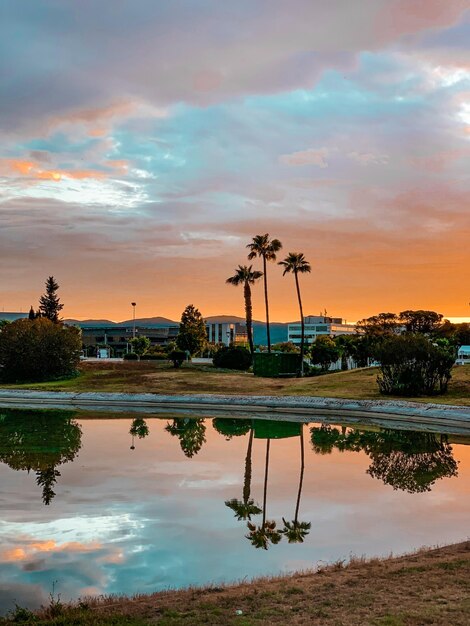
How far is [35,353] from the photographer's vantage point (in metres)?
51.5

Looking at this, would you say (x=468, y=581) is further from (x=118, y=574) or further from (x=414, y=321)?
(x=414, y=321)

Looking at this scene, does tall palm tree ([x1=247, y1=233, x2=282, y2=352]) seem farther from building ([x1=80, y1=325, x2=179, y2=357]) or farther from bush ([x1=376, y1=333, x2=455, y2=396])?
building ([x1=80, y1=325, x2=179, y2=357])

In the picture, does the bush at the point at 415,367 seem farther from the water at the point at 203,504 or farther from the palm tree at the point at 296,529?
the palm tree at the point at 296,529

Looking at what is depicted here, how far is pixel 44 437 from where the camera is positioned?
81.2 feet

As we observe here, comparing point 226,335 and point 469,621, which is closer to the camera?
point 469,621

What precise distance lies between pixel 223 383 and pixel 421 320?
8734cm

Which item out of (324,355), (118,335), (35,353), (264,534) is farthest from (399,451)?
(118,335)

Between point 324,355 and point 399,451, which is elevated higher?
point 324,355

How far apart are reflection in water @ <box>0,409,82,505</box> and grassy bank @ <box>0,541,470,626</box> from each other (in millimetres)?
7106

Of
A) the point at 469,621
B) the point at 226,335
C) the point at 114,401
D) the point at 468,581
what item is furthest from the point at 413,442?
the point at 226,335

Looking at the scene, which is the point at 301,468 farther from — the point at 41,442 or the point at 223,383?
the point at 223,383

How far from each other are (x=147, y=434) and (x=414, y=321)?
105m

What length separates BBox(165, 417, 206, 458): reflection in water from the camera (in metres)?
22.4

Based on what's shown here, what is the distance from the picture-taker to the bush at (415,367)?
36.1m
